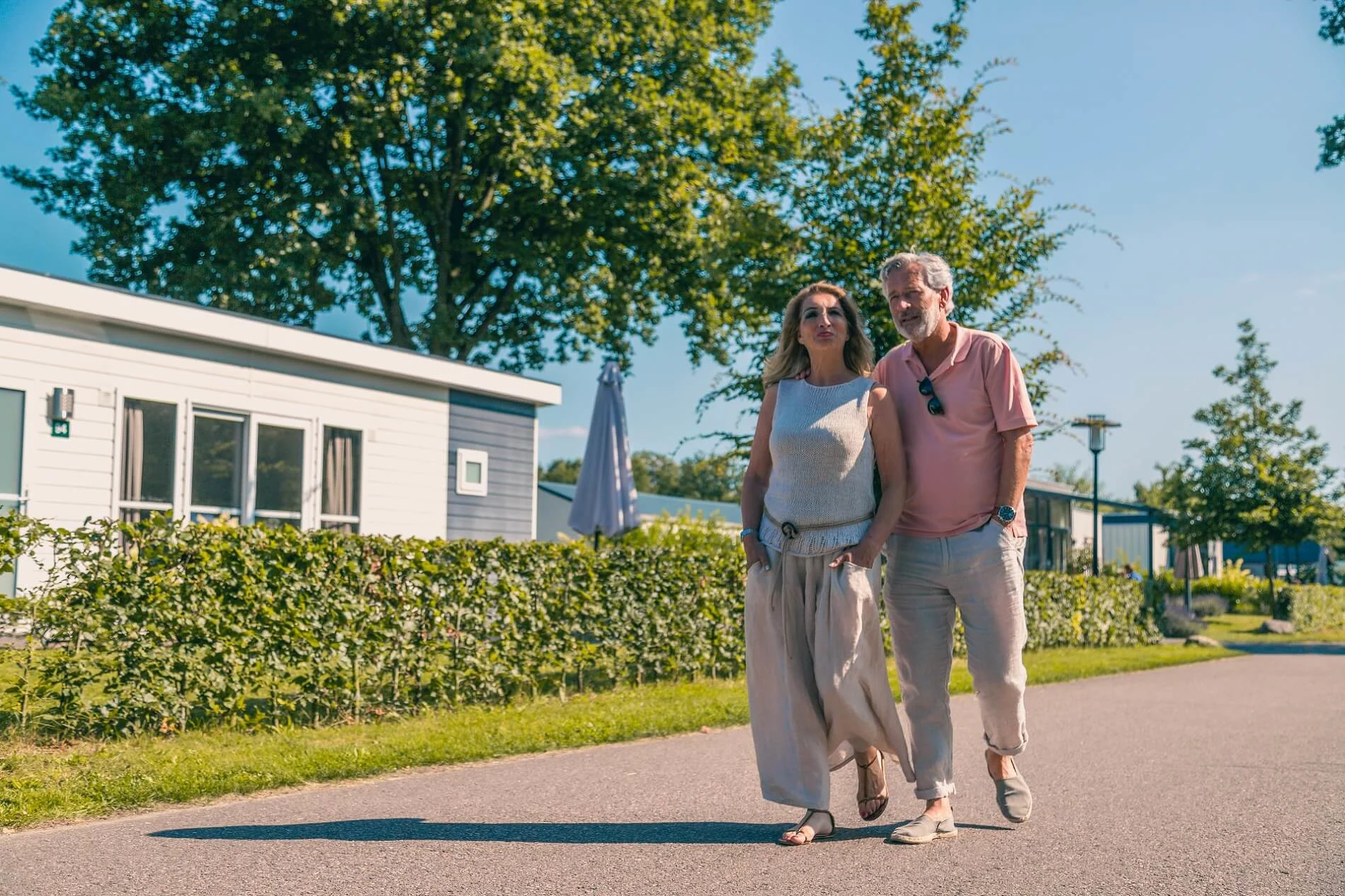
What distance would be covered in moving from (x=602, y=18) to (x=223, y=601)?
1994 centimetres

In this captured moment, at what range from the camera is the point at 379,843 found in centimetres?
429

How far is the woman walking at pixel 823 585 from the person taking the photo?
14.4ft

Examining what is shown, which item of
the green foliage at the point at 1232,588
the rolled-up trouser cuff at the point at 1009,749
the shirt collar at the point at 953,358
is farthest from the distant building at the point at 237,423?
the green foliage at the point at 1232,588

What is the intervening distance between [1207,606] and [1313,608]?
2.34 meters

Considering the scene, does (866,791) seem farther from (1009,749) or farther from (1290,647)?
(1290,647)

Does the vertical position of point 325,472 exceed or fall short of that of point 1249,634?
it exceeds it

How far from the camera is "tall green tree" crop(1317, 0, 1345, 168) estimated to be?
2078 cm

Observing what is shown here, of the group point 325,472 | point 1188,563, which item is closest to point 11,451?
point 325,472

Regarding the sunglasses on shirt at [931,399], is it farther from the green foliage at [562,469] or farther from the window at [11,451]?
the green foliage at [562,469]

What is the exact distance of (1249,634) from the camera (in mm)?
24891

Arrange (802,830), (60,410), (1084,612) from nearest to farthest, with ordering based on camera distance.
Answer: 1. (802,830)
2. (60,410)
3. (1084,612)

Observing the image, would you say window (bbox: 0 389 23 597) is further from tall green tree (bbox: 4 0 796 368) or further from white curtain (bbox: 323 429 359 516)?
tall green tree (bbox: 4 0 796 368)

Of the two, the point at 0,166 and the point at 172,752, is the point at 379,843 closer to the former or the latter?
the point at 172,752

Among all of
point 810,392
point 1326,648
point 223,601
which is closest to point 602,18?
point 1326,648
